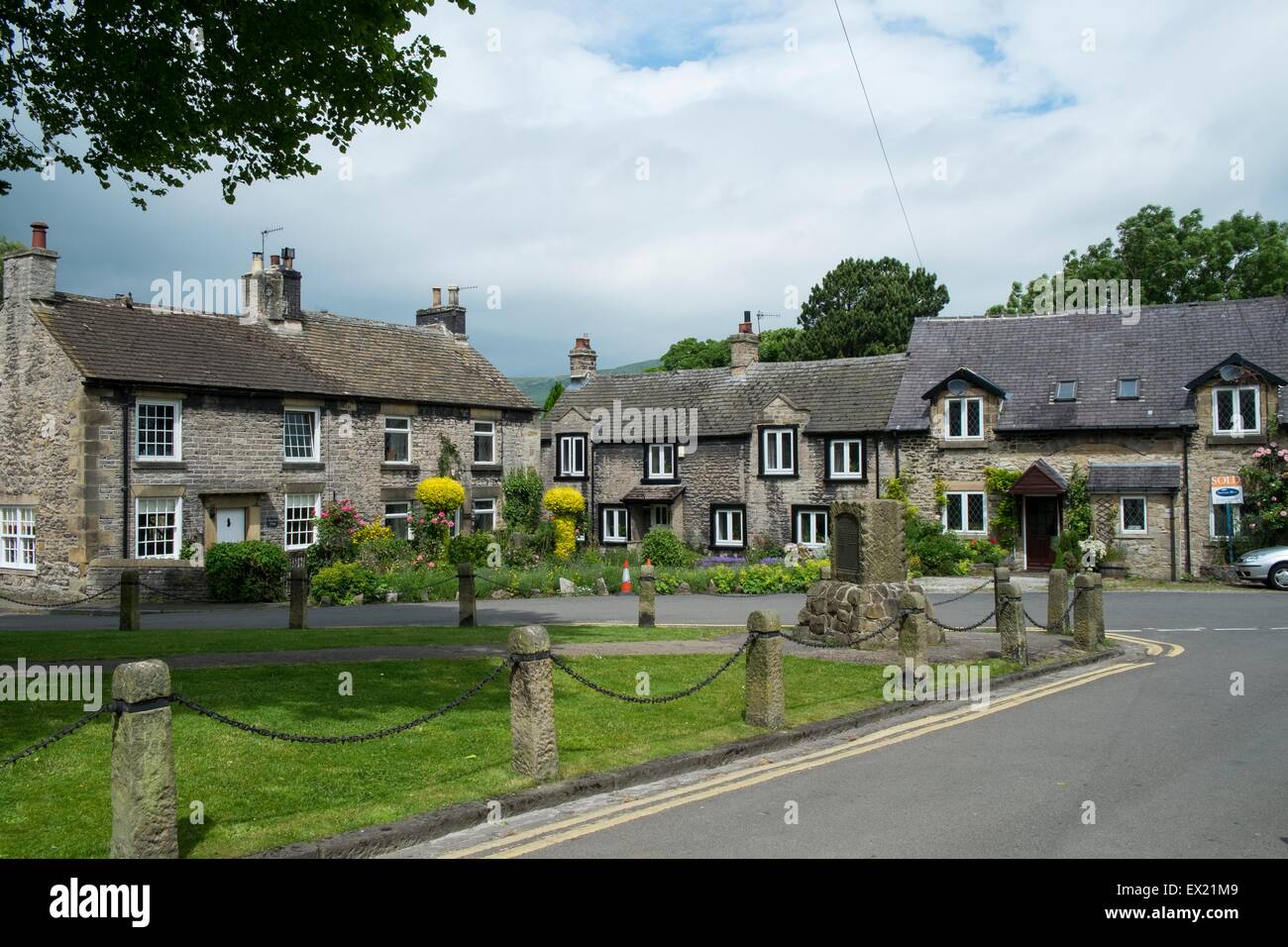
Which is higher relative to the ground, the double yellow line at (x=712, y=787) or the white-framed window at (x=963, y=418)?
the white-framed window at (x=963, y=418)

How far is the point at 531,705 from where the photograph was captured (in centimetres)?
837

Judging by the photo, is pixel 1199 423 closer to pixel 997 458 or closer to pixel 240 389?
pixel 997 458

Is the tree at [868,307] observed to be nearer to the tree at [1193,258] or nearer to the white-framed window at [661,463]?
the tree at [1193,258]

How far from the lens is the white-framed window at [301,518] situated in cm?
3180

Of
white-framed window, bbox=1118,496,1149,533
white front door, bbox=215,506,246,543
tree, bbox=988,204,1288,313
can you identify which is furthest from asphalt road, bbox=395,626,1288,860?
tree, bbox=988,204,1288,313

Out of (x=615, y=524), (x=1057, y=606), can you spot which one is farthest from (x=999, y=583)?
(x=615, y=524)

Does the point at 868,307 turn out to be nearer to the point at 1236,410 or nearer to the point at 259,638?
the point at 1236,410

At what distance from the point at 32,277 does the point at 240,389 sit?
600 cm

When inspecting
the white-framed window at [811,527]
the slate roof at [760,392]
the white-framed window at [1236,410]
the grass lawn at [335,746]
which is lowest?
the grass lawn at [335,746]

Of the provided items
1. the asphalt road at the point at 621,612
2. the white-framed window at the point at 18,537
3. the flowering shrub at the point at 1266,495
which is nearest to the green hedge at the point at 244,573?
the asphalt road at the point at 621,612

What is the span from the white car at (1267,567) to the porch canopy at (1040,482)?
19.2 feet

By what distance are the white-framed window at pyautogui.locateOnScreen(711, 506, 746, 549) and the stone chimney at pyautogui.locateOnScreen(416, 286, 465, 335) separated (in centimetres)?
1277

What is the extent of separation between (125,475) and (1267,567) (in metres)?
31.0
